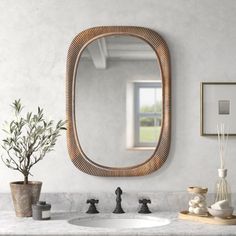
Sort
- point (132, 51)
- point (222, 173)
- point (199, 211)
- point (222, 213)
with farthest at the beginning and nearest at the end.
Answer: point (132, 51) → point (222, 173) → point (199, 211) → point (222, 213)

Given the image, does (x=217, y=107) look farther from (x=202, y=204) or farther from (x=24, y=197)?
(x=24, y=197)

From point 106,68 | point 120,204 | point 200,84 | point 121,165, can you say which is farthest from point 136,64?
point 120,204

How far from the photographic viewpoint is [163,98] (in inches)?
127

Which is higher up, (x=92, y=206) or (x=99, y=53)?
(x=99, y=53)

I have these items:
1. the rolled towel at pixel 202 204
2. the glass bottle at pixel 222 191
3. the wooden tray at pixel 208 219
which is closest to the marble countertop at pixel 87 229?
the wooden tray at pixel 208 219

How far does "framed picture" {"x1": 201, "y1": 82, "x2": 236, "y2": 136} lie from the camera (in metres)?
3.24

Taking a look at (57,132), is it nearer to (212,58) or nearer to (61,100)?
(61,100)

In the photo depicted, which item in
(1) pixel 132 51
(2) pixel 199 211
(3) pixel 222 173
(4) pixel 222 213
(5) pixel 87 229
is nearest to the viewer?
(5) pixel 87 229

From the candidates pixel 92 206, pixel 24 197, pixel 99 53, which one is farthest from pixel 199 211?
pixel 99 53

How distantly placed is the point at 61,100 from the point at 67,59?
0.24m

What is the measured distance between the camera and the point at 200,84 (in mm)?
3242

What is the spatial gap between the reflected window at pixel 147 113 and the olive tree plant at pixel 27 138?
451mm

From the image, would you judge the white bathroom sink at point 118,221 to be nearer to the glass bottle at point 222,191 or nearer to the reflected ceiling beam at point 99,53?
the glass bottle at point 222,191

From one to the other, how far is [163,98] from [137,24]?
0.47 m
